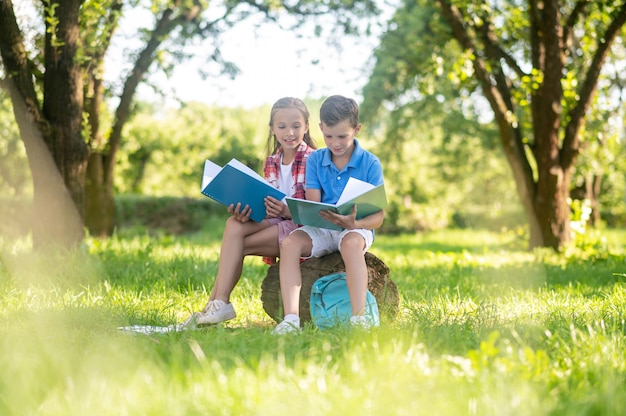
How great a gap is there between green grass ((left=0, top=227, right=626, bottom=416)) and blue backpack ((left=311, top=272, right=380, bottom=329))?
366 mm

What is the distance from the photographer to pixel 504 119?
1044cm

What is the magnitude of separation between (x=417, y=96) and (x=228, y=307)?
42.6ft

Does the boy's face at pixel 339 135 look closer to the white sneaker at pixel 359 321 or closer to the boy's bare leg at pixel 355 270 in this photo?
the boy's bare leg at pixel 355 270

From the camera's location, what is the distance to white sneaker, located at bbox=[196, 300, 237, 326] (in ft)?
14.8

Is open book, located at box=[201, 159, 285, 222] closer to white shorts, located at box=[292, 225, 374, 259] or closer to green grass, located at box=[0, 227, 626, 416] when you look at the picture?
white shorts, located at box=[292, 225, 374, 259]

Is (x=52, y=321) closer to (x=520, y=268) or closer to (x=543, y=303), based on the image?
(x=543, y=303)

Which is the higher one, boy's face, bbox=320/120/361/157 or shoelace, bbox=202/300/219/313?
boy's face, bbox=320/120/361/157

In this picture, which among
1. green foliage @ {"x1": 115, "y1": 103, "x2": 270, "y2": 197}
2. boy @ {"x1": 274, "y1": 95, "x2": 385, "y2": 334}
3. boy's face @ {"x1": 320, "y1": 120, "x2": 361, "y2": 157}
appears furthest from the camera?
green foliage @ {"x1": 115, "y1": 103, "x2": 270, "y2": 197}

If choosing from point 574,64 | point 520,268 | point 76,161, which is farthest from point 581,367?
point 574,64

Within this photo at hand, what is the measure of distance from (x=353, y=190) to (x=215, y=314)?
4.06ft

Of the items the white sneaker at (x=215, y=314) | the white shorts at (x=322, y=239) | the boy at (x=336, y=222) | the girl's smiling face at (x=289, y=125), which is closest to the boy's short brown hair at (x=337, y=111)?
the boy at (x=336, y=222)

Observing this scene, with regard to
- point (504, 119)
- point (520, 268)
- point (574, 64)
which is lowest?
point (520, 268)

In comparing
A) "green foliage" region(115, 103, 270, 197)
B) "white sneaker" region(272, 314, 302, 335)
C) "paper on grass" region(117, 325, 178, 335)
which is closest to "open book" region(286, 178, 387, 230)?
"white sneaker" region(272, 314, 302, 335)

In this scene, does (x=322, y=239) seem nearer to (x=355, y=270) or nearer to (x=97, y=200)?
(x=355, y=270)
